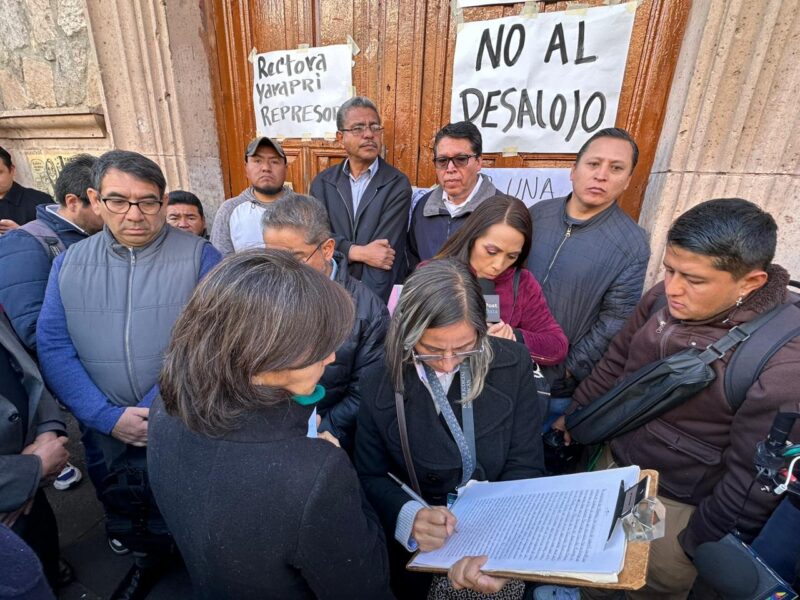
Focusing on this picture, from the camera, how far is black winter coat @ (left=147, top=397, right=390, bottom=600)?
0.75m

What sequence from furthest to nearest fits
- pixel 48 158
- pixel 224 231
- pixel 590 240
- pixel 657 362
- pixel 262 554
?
pixel 48 158
pixel 224 231
pixel 590 240
pixel 657 362
pixel 262 554

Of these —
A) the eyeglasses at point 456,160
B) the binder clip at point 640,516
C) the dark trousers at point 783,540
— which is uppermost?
the eyeglasses at point 456,160

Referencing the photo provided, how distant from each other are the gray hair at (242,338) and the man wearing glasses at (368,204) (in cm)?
158

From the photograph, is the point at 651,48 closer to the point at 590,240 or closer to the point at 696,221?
the point at 590,240

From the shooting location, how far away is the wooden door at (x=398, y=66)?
2146 millimetres

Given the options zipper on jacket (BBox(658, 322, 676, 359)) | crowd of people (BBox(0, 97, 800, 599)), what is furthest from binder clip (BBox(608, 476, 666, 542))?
zipper on jacket (BBox(658, 322, 676, 359))

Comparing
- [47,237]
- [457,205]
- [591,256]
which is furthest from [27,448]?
[591,256]

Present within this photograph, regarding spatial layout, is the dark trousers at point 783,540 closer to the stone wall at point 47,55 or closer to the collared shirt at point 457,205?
the collared shirt at point 457,205

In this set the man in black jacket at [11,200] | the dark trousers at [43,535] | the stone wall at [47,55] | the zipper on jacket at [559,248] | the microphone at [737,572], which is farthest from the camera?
the stone wall at [47,55]

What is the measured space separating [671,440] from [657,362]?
0.29 m

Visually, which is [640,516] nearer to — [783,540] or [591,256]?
[783,540]

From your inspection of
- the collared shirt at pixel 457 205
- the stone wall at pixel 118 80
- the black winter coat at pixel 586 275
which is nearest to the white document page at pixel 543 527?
the black winter coat at pixel 586 275

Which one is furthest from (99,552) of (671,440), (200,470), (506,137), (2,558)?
(506,137)

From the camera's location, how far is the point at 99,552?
2049 millimetres
